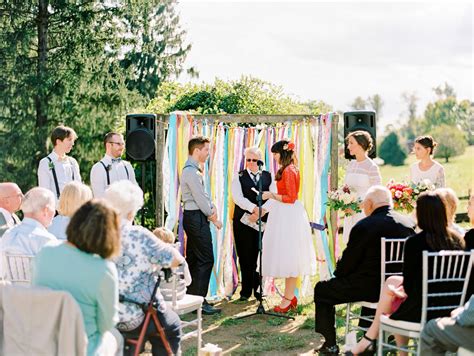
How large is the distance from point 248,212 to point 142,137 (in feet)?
4.76

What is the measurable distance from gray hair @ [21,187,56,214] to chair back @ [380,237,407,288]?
2146 millimetres

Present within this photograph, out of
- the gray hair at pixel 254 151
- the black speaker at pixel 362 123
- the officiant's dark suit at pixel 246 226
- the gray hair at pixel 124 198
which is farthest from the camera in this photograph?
the black speaker at pixel 362 123

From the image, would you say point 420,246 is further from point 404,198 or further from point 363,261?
point 404,198

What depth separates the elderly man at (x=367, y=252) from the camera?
5125 mm

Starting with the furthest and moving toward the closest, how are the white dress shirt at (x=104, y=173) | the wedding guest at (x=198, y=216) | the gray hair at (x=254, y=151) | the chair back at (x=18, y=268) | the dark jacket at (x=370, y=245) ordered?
the gray hair at (x=254, y=151) → the white dress shirt at (x=104, y=173) → the wedding guest at (x=198, y=216) → the dark jacket at (x=370, y=245) → the chair back at (x=18, y=268)

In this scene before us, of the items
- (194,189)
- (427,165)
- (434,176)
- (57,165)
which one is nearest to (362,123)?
(427,165)

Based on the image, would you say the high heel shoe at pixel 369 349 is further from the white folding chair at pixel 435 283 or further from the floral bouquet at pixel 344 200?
the floral bouquet at pixel 344 200

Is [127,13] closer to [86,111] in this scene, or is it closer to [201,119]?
[86,111]

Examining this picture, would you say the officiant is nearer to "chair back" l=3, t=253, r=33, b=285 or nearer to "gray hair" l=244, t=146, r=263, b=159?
"gray hair" l=244, t=146, r=263, b=159

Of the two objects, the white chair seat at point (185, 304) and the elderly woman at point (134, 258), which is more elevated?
the elderly woman at point (134, 258)

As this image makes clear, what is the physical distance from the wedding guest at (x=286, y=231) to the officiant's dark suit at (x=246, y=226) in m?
0.35

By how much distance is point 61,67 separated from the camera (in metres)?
16.7

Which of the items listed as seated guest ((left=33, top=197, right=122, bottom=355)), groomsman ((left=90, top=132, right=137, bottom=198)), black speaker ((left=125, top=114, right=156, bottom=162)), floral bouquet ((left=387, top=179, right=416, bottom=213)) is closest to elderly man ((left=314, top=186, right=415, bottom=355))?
floral bouquet ((left=387, top=179, right=416, bottom=213))

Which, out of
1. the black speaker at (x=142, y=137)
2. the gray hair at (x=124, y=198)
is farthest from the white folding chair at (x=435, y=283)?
the black speaker at (x=142, y=137)
